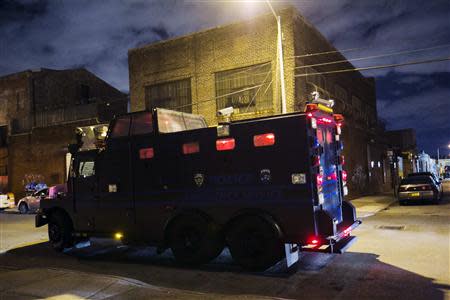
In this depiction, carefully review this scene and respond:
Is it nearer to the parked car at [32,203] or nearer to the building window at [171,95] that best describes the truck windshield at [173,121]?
the building window at [171,95]

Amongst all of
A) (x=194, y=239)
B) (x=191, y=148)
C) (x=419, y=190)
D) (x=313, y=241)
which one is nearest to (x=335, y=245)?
(x=313, y=241)

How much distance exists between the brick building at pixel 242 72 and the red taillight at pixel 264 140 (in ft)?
37.9

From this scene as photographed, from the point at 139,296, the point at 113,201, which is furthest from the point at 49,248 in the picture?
the point at 139,296

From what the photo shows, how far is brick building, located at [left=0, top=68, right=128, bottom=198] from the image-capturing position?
3103cm

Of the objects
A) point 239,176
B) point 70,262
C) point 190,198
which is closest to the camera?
point 239,176

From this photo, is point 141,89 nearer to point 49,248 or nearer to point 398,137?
point 49,248

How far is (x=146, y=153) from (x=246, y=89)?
41.4 feet

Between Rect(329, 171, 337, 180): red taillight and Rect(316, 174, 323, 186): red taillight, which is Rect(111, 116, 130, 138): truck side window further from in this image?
Rect(329, 171, 337, 180): red taillight

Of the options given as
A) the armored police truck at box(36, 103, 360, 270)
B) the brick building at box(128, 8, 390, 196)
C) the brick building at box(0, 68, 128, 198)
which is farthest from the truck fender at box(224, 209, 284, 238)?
the brick building at box(0, 68, 128, 198)

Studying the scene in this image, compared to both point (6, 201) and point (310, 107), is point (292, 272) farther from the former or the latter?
point (6, 201)

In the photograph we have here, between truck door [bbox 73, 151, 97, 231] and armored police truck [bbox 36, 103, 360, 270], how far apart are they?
0.02 meters

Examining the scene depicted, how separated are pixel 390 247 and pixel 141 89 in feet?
60.3

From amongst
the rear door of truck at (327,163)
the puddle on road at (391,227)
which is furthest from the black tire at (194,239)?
the puddle on road at (391,227)

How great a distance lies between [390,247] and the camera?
9164 millimetres
